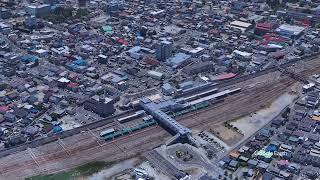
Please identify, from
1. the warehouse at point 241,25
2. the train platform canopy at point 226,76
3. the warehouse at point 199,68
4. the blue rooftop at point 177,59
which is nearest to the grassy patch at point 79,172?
the warehouse at point 199,68

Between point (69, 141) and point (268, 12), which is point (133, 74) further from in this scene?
point (268, 12)

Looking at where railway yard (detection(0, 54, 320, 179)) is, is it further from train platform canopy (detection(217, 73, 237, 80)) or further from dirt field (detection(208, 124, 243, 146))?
train platform canopy (detection(217, 73, 237, 80))

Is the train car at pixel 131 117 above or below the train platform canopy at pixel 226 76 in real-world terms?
above

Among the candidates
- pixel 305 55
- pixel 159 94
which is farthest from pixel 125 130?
pixel 305 55

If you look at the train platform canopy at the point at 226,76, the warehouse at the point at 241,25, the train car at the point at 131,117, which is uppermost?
the train car at the point at 131,117

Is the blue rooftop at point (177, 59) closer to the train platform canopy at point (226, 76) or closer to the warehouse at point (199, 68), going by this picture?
the warehouse at point (199, 68)

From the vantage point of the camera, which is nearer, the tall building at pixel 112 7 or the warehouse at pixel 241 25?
the warehouse at pixel 241 25

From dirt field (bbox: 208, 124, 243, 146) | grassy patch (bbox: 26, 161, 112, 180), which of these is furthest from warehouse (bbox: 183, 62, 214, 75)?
grassy patch (bbox: 26, 161, 112, 180)

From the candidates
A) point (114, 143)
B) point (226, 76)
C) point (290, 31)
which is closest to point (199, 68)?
point (226, 76)
